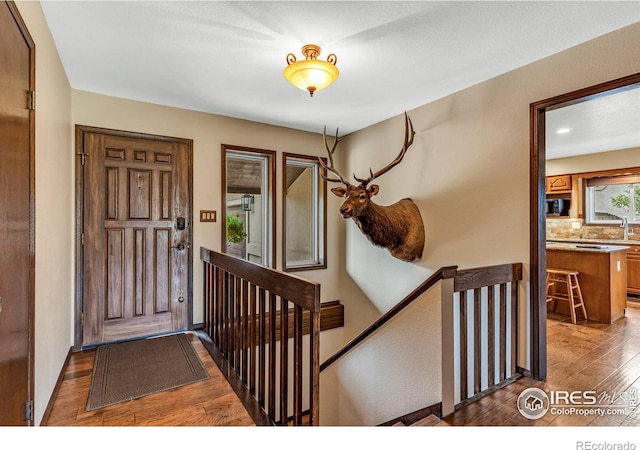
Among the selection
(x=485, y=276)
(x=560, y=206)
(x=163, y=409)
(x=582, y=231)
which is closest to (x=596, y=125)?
(x=560, y=206)

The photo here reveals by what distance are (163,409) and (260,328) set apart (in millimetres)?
773

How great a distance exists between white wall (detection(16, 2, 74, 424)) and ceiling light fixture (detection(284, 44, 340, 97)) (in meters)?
1.39

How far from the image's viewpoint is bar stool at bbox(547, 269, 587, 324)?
3684 mm

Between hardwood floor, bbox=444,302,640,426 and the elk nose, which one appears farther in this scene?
the elk nose

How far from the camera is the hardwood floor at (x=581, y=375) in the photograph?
187 centimetres

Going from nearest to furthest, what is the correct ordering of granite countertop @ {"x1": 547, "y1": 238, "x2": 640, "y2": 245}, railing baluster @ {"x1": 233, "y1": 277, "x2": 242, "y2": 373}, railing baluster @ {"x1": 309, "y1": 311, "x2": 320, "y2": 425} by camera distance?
railing baluster @ {"x1": 309, "y1": 311, "x2": 320, "y2": 425}, railing baluster @ {"x1": 233, "y1": 277, "x2": 242, "y2": 373}, granite countertop @ {"x1": 547, "y1": 238, "x2": 640, "y2": 245}

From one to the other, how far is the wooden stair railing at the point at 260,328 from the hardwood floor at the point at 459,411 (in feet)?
0.48

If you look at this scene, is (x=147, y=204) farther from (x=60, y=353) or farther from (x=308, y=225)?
(x=308, y=225)

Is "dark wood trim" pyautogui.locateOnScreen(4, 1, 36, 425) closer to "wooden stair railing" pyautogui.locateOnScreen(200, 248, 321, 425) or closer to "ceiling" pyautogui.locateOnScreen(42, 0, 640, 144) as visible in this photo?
"ceiling" pyautogui.locateOnScreen(42, 0, 640, 144)

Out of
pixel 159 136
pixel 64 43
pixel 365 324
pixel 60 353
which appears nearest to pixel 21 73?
pixel 64 43

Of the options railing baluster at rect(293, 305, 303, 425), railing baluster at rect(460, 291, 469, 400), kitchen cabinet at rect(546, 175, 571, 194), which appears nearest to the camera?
railing baluster at rect(293, 305, 303, 425)

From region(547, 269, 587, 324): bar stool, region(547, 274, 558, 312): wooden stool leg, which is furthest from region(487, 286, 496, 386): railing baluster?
region(547, 274, 558, 312): wooden stool leg

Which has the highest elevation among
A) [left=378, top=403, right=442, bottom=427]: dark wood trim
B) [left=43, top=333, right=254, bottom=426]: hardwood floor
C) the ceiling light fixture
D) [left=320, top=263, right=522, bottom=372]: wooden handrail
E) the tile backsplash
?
the ceiling light fixture

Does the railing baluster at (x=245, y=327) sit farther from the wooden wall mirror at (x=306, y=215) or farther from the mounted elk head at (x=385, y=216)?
the wooden wall mirror at (x=306, y=215)
